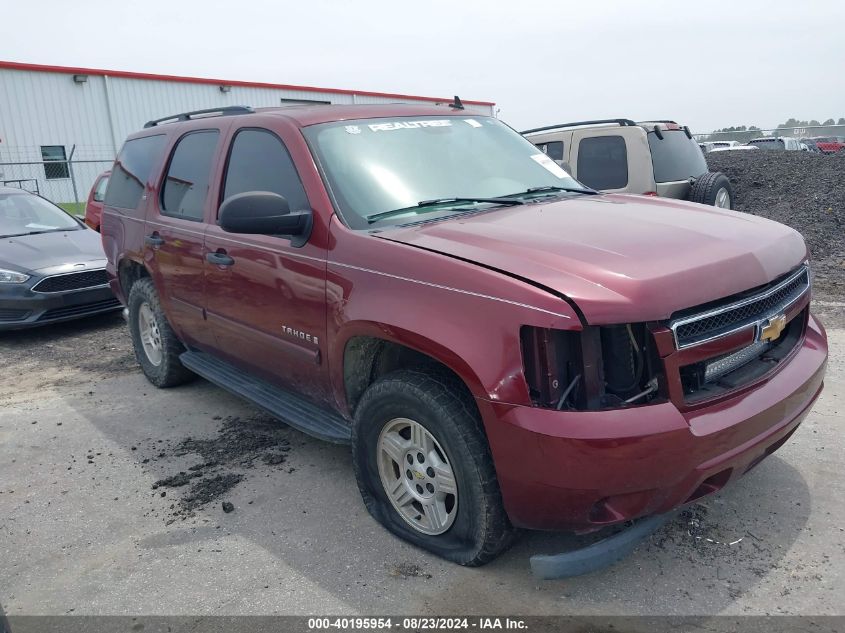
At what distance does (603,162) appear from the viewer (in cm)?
895

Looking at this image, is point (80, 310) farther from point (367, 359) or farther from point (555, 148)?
point (555, 148)

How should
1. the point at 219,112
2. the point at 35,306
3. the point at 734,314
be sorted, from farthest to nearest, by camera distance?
the point at 35,306
the point at 219,112
the point at 734,314

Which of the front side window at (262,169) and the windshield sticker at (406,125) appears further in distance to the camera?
the windshield sticker at (406,125)

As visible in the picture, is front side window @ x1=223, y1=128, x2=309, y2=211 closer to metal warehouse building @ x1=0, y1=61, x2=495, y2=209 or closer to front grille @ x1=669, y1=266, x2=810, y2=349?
front grille @ x1=669, y1=266, x2=810, y2=349

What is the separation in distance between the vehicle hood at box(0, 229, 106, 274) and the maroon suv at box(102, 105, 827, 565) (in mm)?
3840

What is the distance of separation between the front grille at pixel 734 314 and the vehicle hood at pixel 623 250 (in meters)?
0.05

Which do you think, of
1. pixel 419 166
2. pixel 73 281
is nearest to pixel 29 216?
pixel 73 281

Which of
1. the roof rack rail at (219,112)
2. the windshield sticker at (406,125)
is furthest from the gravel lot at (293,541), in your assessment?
the roof rack rail at (219,112)

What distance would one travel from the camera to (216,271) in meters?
4.26

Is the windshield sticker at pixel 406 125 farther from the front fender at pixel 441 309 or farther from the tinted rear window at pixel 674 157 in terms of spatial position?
the tinted rear window at pixel 674 157

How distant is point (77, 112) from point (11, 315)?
1967cm

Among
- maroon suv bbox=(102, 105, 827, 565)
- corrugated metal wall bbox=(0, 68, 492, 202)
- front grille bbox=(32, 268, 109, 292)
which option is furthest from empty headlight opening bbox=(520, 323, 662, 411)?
corrugated metal wall bbox=(0, 68, 492, 202)

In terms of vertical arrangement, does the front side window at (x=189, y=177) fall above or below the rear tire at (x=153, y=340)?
above

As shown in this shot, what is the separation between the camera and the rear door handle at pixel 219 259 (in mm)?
4100
